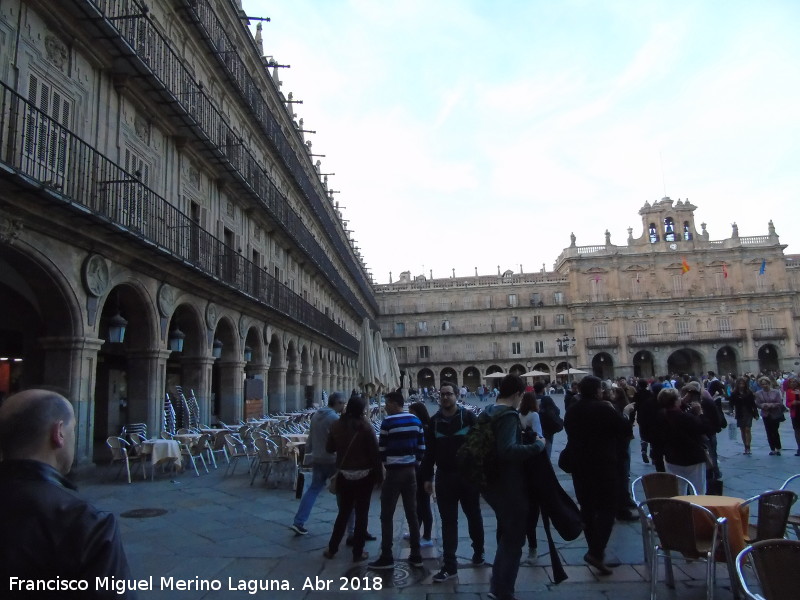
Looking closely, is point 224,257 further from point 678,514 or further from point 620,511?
point 678,514

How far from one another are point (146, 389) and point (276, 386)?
9208 mm

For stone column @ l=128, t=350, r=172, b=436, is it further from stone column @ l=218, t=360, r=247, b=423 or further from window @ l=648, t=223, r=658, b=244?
window @ l=648, t=223, r=658, b=244

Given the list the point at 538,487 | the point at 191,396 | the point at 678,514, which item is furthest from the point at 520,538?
the point at 191,396

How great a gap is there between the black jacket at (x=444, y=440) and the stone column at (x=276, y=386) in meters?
15.5

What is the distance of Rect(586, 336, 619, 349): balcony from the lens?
173 ft

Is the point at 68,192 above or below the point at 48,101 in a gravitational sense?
below

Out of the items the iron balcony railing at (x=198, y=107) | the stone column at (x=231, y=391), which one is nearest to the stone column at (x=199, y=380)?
the stone column at (x=231, y=391)

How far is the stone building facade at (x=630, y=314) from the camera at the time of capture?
2039 inches

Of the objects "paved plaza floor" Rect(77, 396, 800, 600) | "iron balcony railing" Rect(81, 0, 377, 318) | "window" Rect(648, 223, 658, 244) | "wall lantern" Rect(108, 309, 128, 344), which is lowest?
"paved plaza floor" Rect(77, 396, 800, 600)

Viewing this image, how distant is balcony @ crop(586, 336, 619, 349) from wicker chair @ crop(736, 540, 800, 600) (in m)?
52.9

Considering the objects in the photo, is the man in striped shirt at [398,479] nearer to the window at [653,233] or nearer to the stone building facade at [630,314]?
the stone building facade at [630,314]

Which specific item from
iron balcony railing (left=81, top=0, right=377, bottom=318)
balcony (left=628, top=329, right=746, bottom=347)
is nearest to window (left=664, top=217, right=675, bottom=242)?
balcony (left=628, top=329, right=746, bottom=347)

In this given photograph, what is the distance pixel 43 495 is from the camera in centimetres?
156

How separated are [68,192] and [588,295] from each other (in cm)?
5158
